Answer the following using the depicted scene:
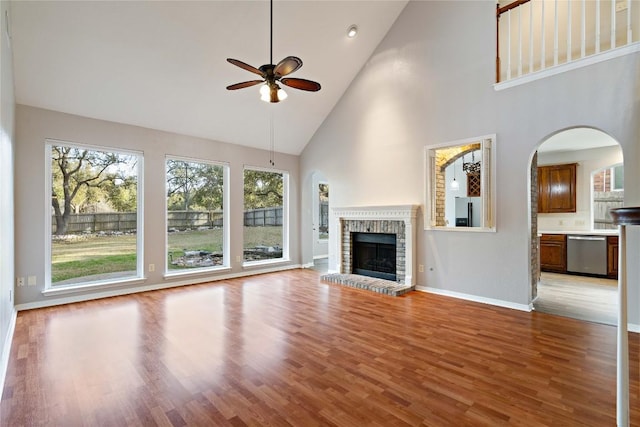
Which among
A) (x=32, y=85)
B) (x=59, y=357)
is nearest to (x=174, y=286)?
(x=59, y=357)

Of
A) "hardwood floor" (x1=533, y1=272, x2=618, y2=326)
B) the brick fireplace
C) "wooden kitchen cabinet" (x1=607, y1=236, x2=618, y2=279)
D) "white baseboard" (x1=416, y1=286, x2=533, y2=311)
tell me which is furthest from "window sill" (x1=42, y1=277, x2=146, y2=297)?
"wooden kitchen cabinet" (x1=607, y1=236, x2=618, y2=279)

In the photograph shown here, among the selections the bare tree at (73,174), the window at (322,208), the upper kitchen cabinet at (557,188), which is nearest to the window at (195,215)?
→ the bare tree at (73,174)

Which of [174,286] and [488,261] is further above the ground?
[488,261]

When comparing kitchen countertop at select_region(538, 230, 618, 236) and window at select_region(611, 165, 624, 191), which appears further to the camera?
window at select_region(611, 165, 624, 191)

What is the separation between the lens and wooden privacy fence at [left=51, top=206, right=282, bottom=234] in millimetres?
4594

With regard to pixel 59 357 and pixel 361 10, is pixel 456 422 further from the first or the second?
pixel 361 10

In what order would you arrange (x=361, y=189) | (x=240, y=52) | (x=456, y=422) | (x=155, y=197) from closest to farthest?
(x=456, y=422) → (x=240, y=52) → (x=155, y=197) → (x=361, y=189)

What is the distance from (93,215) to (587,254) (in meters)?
8.83

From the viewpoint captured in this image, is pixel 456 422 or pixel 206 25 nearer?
pixel 456 422

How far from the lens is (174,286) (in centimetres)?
533

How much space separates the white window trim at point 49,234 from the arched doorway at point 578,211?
6.53 m

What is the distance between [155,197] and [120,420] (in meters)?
3.98

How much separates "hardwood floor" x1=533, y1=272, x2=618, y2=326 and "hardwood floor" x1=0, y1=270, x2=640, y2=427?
37cm

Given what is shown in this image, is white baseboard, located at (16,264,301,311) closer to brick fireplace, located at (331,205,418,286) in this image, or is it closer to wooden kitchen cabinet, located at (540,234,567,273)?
brick fireplace, located at (331,205,418,286)
